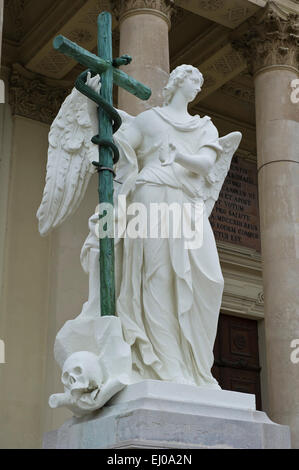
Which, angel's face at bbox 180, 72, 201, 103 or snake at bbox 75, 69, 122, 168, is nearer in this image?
snake at bbox 75, 69, 122, 168

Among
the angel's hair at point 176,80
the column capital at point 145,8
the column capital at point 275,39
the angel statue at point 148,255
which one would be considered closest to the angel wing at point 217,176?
the angel statue at point 148,255

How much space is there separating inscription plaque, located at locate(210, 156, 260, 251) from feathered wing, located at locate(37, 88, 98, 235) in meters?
10.3

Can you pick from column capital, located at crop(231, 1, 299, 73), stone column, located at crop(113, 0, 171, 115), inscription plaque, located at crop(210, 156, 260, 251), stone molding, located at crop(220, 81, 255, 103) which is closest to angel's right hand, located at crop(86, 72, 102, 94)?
stone column, located at crop(113, 0, 171, 115)

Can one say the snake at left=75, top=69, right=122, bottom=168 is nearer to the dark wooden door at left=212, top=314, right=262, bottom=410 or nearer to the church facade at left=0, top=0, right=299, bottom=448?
the church facade at left=0, top=0, right=299, bottom=448

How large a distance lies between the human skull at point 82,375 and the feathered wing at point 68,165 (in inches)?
44.9

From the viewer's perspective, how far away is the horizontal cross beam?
16.2 ft

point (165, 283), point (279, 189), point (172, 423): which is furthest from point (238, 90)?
point (172, 423)

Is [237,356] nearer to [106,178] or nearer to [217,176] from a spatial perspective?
[217,176]

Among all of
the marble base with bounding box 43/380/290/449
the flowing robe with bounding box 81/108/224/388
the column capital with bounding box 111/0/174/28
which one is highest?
Answer: the column capital with bounding box 111/0/174/28

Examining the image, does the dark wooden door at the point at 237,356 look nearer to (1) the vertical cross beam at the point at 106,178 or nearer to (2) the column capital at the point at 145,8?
(2) the column capital at the point at 145,8

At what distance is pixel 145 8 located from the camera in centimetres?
1111

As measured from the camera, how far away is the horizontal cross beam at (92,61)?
4945 millimetres
